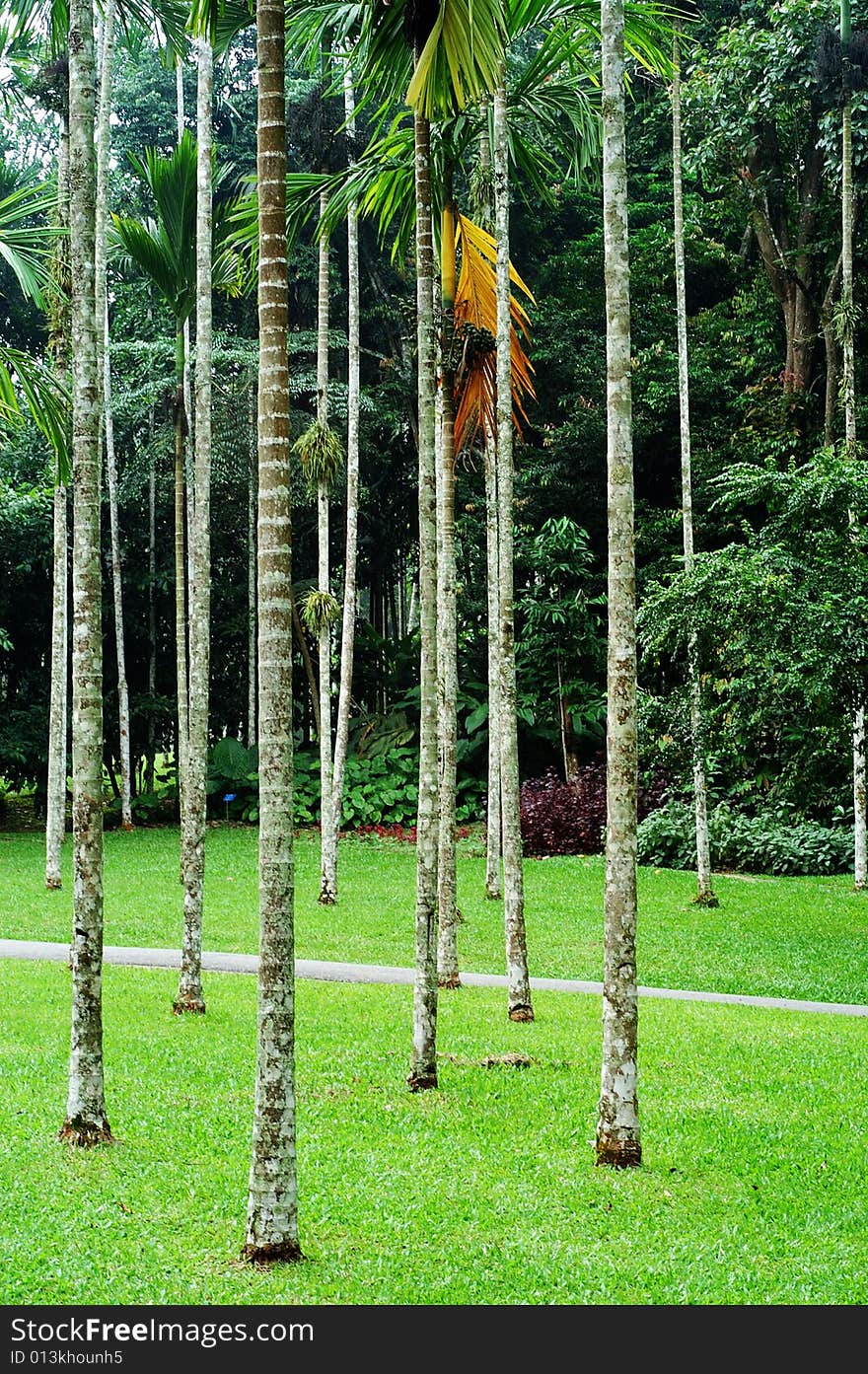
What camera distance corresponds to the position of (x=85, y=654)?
6.55 metres

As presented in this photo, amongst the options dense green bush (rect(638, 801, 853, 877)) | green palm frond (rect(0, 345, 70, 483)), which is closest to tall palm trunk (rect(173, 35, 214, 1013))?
green palm frond (rect(0, 345, 70, 483))

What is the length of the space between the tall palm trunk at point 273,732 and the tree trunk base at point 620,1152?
1.87m

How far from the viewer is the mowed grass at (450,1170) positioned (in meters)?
4.97

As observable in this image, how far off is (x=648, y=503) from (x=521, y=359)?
13.7 metres

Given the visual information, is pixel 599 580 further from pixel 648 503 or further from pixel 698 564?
pixel 698 564

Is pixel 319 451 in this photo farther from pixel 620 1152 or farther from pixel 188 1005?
pixel 620 1152


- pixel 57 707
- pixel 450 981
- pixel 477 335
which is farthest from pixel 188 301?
pixel 450 981

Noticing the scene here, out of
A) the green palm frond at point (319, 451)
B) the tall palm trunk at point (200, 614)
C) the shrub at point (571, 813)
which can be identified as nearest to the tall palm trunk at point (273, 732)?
the tall palm trunk at point (200, 614)

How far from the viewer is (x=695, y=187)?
2498 centimetres

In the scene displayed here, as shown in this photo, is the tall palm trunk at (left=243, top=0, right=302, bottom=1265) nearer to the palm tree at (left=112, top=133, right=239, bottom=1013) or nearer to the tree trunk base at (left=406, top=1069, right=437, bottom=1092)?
the tree trunk base at (left=406, top=1069, right=437, bottom=1092)

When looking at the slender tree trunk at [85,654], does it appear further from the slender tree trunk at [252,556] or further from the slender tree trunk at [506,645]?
the slender tree trunk at [252,556]

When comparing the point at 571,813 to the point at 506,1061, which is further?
the point at 571,813

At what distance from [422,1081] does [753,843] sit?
12402mm

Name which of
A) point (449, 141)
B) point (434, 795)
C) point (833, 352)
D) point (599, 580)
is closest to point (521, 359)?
point (449, 141)
